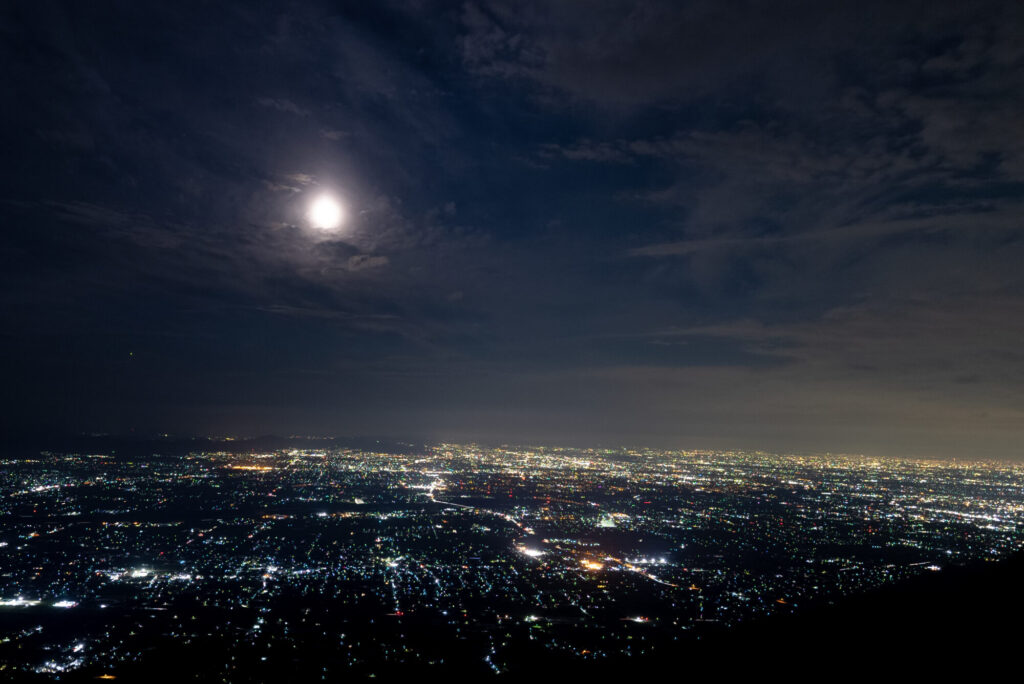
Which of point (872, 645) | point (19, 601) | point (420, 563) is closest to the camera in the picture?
point (872, 645)

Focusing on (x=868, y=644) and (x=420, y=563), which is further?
(x=420, y=563)

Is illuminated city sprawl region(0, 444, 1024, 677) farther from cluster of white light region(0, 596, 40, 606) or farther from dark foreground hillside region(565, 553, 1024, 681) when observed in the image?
dark foreground hillside region(565, 553, 1024, 681)

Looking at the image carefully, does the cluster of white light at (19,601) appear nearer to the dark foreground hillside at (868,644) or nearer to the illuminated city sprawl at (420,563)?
the illuminated city sprawl at (420,563)

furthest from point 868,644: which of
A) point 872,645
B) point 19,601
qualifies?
point 19,601

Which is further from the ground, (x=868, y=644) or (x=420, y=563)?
(x=868, y=644)

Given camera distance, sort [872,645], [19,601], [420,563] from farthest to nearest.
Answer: [420,563] → [19,601] → [872,645]

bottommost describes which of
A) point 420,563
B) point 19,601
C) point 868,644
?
point 19,601

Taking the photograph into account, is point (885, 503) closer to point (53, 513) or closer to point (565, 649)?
point (565, 649)

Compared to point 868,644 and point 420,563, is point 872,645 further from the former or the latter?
point 420,563

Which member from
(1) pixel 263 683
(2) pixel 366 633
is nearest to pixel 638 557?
(2) pixel 366 633
